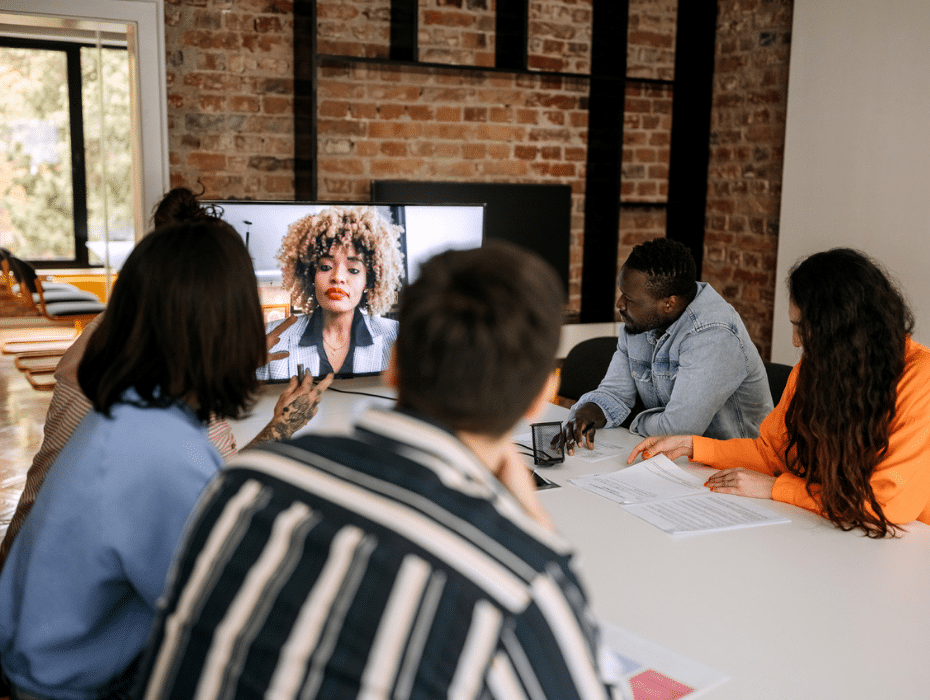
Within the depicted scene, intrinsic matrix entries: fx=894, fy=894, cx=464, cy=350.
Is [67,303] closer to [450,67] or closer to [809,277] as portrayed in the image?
[450,67]

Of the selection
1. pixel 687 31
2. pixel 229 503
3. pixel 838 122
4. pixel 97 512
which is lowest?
pixel 97 512

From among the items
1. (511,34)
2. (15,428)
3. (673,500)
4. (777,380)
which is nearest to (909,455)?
(673,500)

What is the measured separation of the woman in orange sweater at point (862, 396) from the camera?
1677mm

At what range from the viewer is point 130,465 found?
107cm

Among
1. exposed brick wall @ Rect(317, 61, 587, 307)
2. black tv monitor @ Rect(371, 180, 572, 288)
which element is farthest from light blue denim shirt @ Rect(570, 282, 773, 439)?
exposed brick wall @ Rect(317, 61, 587, 307)

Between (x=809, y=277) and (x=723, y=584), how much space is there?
64 centimetres

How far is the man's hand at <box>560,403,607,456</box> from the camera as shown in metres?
2.24

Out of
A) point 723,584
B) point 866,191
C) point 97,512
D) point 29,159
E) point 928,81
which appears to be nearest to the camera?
point 97,512

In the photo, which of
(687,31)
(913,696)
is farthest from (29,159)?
(913,696)

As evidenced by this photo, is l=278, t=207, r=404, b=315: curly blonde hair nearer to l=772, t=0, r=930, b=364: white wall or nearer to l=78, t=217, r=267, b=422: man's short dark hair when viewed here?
l=78, t=217, r=267, b=422: man's short dark hair

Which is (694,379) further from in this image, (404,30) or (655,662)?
(404,30)

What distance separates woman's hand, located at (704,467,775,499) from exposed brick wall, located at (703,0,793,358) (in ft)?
8.20

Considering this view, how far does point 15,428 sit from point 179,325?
4015mm

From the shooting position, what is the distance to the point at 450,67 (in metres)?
4.02
